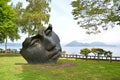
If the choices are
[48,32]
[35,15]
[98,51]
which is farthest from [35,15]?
[48,32]

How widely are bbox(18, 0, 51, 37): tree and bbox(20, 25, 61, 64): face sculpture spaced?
2417 centimetres

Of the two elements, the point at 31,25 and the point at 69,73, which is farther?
the point at 31,25

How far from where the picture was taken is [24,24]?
54.7 meters

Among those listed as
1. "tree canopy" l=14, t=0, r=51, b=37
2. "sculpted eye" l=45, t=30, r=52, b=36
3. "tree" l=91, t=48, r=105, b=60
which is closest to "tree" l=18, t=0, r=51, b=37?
"tree canopy" l=14, t=0, r=51, b=37

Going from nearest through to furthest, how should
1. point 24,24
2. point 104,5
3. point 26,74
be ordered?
point 26,74 → point 104,5 → point 24,24

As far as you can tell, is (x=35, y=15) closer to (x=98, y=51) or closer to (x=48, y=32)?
(x=98, y=51)

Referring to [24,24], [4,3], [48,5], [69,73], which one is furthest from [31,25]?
[69,73]

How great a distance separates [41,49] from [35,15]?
2563 centimetres

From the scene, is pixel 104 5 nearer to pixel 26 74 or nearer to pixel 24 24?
Result: pixel 26 74

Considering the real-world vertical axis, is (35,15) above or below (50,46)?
above

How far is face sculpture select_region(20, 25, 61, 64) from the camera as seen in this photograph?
82.8ft

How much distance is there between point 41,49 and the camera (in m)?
25.3

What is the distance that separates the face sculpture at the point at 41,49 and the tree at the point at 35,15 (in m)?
24.2

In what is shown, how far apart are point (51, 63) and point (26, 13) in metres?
27.4
